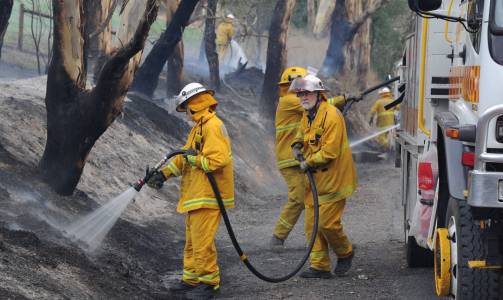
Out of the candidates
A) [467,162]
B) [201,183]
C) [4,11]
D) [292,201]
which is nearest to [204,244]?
[201,183]

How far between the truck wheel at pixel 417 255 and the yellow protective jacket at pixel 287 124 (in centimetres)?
192

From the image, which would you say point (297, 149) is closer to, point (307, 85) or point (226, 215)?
point (307, 85)

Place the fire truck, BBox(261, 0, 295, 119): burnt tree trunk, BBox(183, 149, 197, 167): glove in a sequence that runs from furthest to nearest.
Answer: BBox(261, 0, 295, 119): burnt tree trunk, BBox(183, 149, 197, 167): glove, the fire truck

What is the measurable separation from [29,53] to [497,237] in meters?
23.1

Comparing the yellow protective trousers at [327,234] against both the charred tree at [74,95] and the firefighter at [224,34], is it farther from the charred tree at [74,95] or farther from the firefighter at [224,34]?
the firefighter at [224,34]

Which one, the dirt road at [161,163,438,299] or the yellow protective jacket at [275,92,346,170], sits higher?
the yellow protective jacket at [275,92,346,170]

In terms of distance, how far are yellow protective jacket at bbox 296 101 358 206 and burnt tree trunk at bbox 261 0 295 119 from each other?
52.1ft

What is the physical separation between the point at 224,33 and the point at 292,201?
22284mm

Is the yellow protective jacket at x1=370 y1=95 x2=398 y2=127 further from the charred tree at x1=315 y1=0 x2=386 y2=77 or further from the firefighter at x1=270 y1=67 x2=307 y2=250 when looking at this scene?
the firefighter at x1=270 y1=67 x2=307 y2=250

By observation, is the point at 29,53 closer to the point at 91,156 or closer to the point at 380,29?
the point at 91,156

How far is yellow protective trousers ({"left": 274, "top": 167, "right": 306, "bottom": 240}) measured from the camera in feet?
39.4

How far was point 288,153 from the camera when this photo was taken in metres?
12.0

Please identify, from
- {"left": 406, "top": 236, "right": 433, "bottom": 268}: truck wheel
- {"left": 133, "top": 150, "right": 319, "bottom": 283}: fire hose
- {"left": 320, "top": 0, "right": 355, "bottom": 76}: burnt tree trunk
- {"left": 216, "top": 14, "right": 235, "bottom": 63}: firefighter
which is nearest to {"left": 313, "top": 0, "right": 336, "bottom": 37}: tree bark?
{"left": 216, "top": 14, "right": 235, "bottom": 63}: firefighter

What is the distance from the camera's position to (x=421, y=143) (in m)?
9.59
